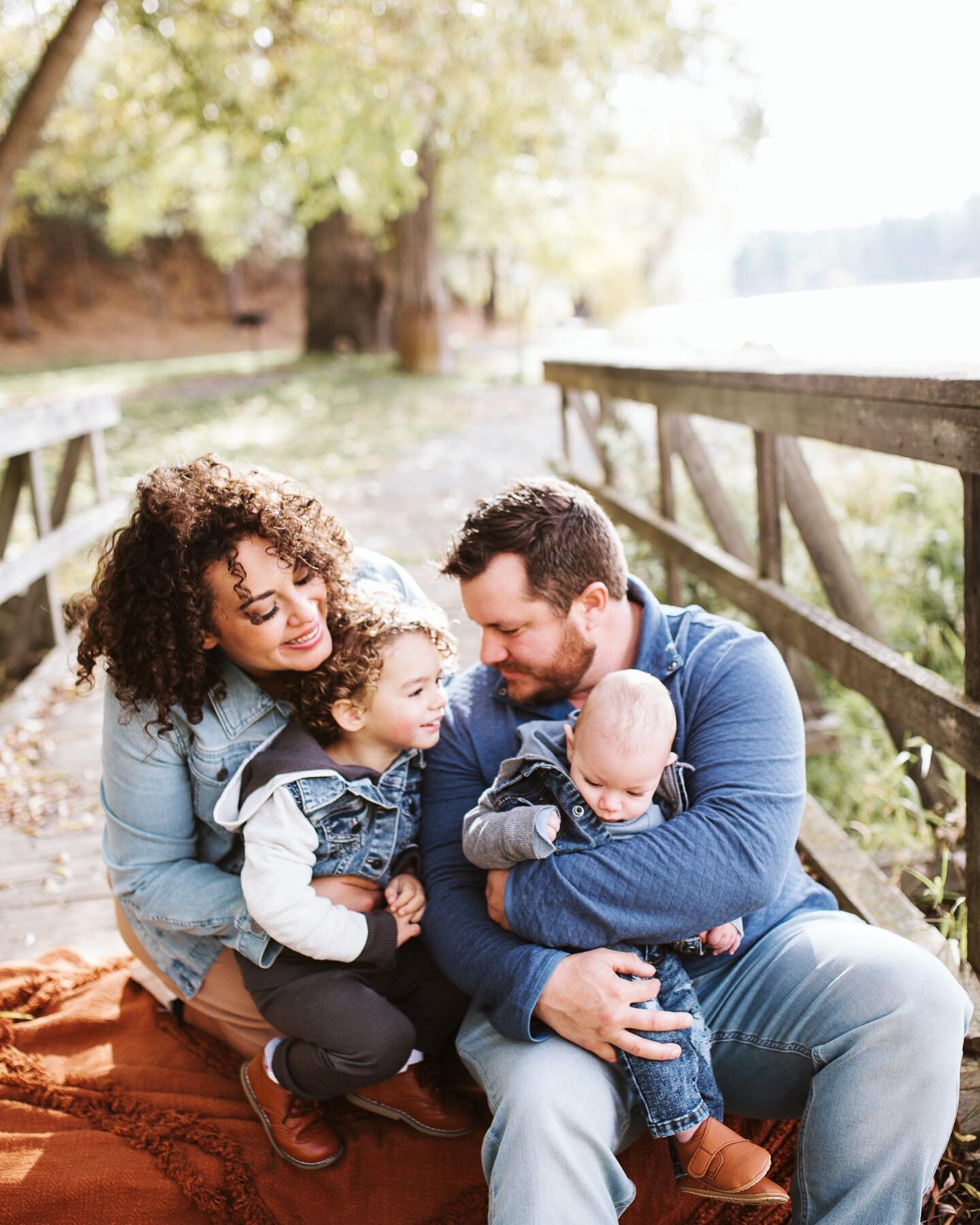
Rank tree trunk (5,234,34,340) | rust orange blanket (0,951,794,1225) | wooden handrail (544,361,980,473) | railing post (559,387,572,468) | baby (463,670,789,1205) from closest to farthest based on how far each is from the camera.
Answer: baby (463,670,789,1205) < rust orange blanket (0,951,794,1225) < wooden handrail (544,361,980,473) < railing post (559,387,572,468) < tree trunk (5,234,34,340)

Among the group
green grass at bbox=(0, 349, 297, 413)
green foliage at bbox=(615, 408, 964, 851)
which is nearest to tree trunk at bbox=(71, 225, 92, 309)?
green grass at bbox=(0, 349, 297, 413)

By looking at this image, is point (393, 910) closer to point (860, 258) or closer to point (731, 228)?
point (860, 258)

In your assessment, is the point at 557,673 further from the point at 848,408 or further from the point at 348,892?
the point at 848,408

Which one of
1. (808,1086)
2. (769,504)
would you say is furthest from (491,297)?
(808,1086)

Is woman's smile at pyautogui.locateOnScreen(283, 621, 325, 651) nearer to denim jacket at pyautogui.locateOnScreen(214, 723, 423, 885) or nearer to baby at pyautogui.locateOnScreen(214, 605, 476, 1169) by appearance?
baby at pyautogui.locateOnScreen(214, 605, 476, 1169)

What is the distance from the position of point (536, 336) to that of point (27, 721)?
27.8 meters

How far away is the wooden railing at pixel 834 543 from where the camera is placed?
2.25 m

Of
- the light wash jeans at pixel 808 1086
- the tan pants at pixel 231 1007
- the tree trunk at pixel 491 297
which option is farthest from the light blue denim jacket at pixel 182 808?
the tree trunk at pixel 491 297

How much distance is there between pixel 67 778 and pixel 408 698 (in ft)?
8.65

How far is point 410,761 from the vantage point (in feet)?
7.81

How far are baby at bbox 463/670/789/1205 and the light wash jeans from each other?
8 cm

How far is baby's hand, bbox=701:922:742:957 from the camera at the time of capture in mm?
1979

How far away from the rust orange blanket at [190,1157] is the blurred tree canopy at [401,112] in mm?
7629

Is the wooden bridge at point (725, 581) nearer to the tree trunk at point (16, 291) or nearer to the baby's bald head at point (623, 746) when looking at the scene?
the baby's bald head at point (623, 746)
